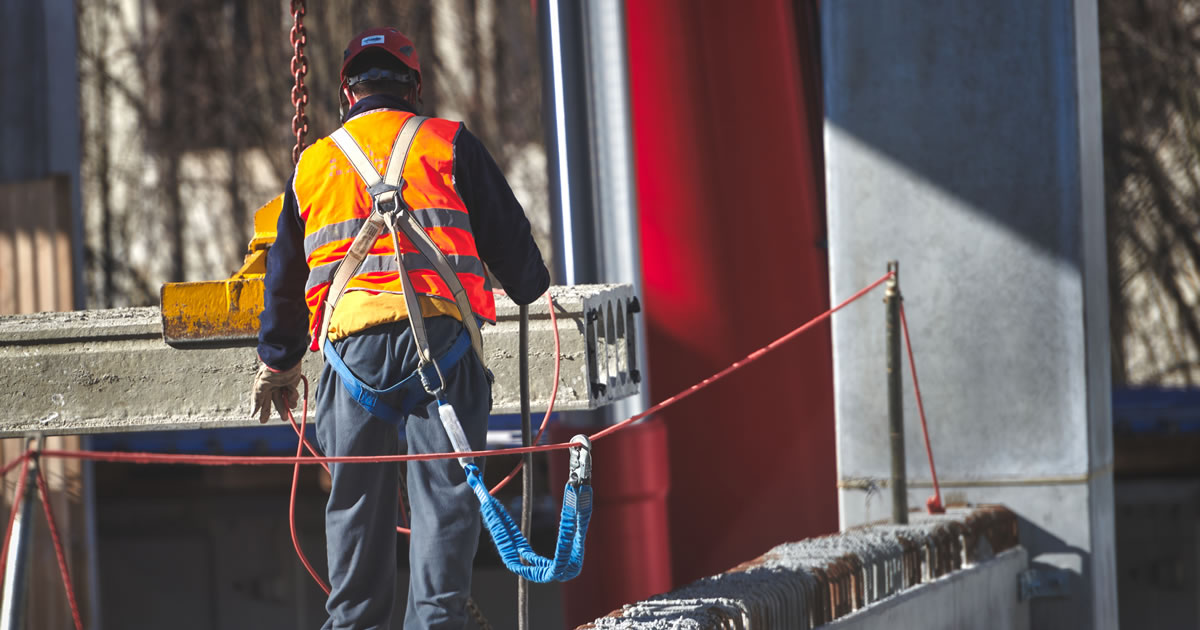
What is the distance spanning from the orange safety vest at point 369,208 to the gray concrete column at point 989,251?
336 cm

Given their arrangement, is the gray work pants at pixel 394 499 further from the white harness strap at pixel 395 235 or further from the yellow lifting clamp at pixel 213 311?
the yellow lifting clamp at pixel 213 311

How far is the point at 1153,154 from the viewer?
12445 millimetres

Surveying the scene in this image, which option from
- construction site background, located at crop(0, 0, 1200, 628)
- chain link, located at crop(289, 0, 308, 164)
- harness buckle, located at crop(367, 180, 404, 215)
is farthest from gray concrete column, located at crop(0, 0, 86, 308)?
harness buckle, located at crop(367, 180, 404, 215)

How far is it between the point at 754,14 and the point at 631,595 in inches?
134

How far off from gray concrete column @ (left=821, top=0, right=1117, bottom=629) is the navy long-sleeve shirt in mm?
3122

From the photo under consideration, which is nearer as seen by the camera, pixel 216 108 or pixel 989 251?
pixel 989 251

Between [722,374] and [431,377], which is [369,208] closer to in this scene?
[431,377]

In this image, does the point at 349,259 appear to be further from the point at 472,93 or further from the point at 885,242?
the point at 472,93

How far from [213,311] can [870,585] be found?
238 centimetres

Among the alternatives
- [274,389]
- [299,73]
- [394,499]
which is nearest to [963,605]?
[394,499]

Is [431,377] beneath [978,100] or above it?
beneath

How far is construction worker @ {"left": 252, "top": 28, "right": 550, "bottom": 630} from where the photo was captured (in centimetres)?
370

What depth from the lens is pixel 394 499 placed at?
150 inches

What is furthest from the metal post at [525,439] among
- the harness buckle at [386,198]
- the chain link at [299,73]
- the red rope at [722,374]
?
the chain link at [299,73]
